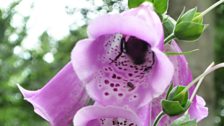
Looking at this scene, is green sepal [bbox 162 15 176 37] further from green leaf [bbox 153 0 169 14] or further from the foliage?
the foliage

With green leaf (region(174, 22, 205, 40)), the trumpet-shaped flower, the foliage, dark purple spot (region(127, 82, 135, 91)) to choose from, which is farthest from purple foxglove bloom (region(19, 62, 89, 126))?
the foliage

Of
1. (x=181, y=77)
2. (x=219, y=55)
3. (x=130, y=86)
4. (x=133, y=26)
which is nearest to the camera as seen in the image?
(x=133, y=26)

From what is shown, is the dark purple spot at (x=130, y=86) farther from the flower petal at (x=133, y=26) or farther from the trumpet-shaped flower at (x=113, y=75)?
the flower petal at (x=133, y=26)

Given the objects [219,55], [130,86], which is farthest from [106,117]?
[219,55]

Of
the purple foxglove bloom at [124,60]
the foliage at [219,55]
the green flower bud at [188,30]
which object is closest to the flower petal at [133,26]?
the purple foxglove bloom at [124,60]

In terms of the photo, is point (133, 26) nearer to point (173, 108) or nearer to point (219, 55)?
point (173, 108)

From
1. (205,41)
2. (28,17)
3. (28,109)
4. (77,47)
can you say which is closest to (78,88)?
(77,47)

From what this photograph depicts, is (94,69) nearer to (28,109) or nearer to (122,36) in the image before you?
(122,36)
